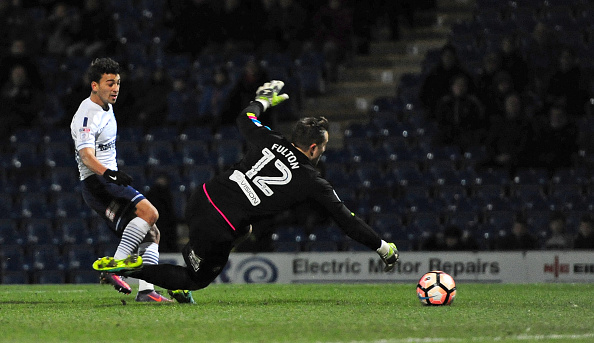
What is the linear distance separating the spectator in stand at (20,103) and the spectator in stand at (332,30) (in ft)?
18.7

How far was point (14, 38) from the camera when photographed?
1881cm

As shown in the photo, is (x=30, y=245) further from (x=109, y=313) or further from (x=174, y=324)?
(x=174, y=324)

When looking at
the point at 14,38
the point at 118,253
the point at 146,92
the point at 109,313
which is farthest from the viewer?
the point at 14,38

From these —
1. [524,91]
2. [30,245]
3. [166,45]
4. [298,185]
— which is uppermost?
[166,45]

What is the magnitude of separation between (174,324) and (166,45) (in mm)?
13663

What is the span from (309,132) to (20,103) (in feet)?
37.8

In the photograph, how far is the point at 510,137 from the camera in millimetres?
14695

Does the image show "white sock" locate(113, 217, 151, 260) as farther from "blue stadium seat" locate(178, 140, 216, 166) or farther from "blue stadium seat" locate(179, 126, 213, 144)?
"blue stadium seat" locate(179, 126, 213, 144)

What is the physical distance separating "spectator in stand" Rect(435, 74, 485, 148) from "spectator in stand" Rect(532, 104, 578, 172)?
108cm

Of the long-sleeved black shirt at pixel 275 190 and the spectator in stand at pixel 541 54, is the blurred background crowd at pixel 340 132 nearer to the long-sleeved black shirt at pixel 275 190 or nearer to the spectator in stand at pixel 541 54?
the spectator in stand at pixel 541 54

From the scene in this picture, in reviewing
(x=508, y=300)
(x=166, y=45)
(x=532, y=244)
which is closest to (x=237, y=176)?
(x=508, y=300)

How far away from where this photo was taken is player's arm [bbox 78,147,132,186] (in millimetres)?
7590

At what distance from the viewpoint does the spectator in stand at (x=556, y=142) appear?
47.2 feet

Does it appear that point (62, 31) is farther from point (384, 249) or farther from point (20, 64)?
point (384, 249)
